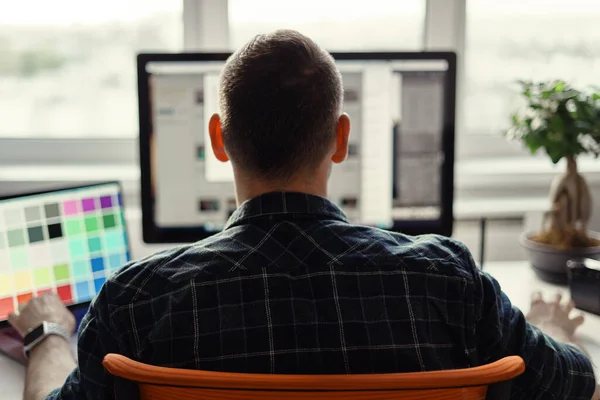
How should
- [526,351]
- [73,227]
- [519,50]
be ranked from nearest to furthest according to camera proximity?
[526,351] < [73,227] < [519,50]

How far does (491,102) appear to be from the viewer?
82.4 inches

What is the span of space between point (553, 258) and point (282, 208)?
89cm

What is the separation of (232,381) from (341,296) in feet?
0.59

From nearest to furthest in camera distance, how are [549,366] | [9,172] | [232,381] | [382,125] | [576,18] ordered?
1. [232,381]
2. [549,366]
3. [382,125]
4. [9,172]
5. [576,18]

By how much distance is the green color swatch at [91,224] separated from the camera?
1.33 m

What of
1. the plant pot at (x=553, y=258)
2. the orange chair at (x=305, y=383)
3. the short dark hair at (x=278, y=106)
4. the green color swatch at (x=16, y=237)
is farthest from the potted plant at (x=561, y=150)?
the green color swatch at (x=16, y=237)

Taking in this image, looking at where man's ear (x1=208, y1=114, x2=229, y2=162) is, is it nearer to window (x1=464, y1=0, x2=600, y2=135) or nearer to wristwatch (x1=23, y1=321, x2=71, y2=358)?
wristwatch (x1=23, y1=321, x2=71, y2=358)

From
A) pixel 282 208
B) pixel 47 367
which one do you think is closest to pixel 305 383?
pixel 282 208

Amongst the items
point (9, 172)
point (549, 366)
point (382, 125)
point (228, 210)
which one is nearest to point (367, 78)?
point (382, 125)

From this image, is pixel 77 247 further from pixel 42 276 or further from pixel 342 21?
pixel 342 21

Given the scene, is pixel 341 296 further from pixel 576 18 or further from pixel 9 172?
pixel 576 18

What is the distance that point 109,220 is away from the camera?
1.36 metres

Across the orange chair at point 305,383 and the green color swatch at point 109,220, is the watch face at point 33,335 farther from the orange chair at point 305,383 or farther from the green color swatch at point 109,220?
the orange chair at point 305,383

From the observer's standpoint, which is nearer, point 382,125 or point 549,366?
point 549,366
